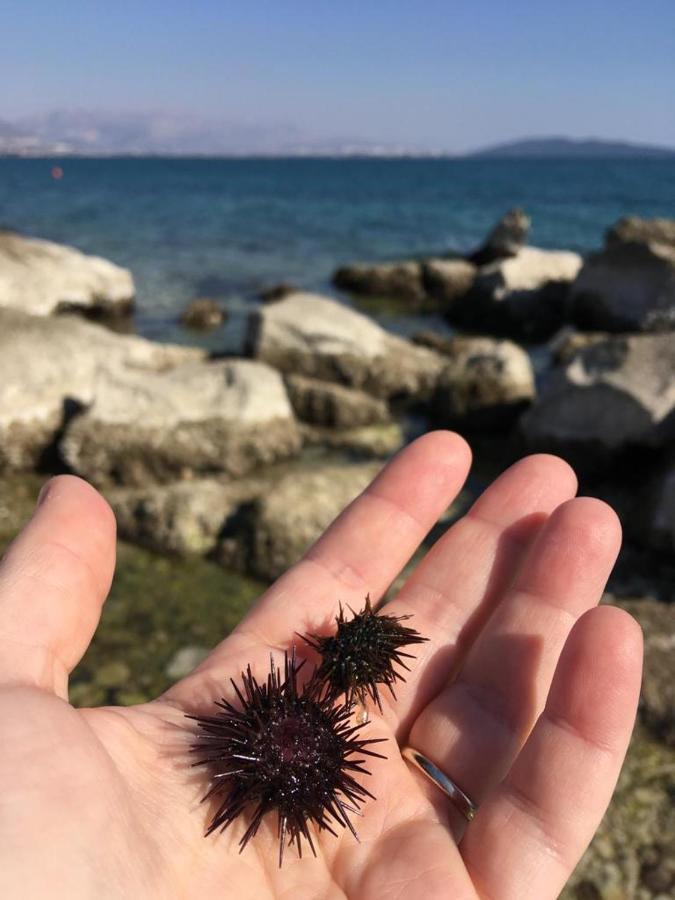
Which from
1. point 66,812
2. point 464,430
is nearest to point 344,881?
point 66,812

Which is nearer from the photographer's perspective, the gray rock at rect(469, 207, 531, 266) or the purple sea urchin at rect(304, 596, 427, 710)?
the purple sea urchin at rect(304, 596, 427, 710)

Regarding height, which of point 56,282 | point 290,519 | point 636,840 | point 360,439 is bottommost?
point 636,840

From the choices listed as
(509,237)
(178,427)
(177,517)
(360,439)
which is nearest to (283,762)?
(177,517)

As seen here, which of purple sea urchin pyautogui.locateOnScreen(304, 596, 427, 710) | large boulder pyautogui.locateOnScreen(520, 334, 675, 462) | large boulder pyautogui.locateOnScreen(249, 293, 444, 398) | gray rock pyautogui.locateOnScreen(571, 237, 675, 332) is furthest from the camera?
gray rock pyautogui.locateOnScreen(571, 237, 675, 332)

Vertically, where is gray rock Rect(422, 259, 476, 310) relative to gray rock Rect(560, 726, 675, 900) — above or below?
above

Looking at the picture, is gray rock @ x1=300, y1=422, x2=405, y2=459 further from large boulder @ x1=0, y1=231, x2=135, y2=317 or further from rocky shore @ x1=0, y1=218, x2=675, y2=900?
large boulder @ x1=0, y1=231, x2=135, y2=317

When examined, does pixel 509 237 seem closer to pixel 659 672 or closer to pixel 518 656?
pixel 659 672

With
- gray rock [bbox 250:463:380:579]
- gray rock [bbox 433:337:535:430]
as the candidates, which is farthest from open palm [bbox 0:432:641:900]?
gray rock [bbox 433:337:535:430]
